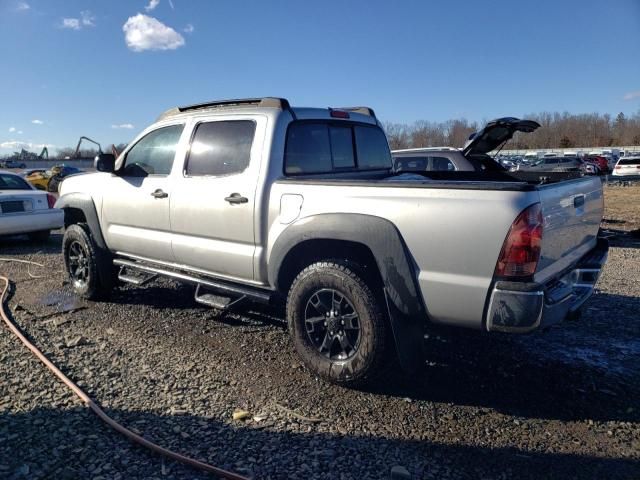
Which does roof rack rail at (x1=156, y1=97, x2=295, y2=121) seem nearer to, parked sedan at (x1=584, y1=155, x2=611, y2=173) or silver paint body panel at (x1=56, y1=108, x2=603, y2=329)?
silver paint body panel at (x1=56, y1=108, x2=603, y2=329)

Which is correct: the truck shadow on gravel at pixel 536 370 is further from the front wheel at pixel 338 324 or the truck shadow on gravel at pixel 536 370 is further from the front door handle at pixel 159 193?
the front door handle at pixel 159 193

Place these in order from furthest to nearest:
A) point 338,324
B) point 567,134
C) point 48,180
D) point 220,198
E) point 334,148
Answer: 1. point 567,134
2. point 48,180
3. point 334,148
4. point 220,198
5. point 338,324

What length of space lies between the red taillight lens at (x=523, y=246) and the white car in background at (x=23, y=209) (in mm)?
8859

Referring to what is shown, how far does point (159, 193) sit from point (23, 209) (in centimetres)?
602

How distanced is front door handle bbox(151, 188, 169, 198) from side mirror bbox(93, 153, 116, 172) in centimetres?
76

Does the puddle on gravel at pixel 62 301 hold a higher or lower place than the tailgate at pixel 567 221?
lower

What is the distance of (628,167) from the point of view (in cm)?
3394

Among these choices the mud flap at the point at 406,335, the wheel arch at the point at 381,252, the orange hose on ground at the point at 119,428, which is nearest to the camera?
the orange hose on ground at the point at 119,428

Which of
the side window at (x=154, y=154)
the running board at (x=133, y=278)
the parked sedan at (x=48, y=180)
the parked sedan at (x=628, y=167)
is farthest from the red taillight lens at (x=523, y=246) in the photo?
the parked sedan at (x=628, y=167)

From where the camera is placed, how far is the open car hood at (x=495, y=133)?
558 centimetres

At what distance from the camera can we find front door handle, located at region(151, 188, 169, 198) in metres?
4.43

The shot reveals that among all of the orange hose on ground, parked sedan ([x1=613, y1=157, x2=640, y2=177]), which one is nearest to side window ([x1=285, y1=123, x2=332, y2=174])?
the orange hose on ground

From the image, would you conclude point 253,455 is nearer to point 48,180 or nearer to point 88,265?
point 88,265

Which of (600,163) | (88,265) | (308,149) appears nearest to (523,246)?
(308,149)
